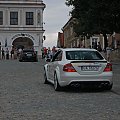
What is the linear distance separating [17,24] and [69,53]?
198 ft

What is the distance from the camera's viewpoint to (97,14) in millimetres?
34281

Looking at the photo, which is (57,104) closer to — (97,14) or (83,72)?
(83,72)

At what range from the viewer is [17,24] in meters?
74.4

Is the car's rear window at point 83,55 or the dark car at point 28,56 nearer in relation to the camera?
the car's rear window at point 83,55

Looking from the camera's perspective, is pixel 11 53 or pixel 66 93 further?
pixel 11 53

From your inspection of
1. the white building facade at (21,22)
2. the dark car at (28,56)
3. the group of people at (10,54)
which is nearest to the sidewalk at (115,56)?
the dark car at (28,56)

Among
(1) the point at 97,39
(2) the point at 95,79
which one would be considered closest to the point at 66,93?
(2) the point at 95,79

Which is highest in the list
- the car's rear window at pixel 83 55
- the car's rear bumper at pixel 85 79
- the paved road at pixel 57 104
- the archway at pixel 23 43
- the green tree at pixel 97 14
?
the green tree at pixel 97 14

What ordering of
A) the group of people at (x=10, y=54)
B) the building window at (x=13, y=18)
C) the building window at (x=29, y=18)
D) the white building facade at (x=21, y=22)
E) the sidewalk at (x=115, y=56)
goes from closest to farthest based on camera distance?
the sidewalk at (x=115, y=56), the group of people at (x=10, y=54), the white building facade at (x=21, y=22), the building window at (x=13, y=18), the building window at (x=29, y=18)

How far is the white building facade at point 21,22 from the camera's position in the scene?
73.1m

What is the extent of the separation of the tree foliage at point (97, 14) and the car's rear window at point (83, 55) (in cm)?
1810

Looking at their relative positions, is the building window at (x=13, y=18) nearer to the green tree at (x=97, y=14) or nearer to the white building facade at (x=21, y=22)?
the white building facade at (x=21, y=22)

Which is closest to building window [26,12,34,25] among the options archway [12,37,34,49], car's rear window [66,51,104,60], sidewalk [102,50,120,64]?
archway [12,37,34,49]

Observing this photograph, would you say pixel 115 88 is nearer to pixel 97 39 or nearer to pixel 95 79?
pixel 95 79
